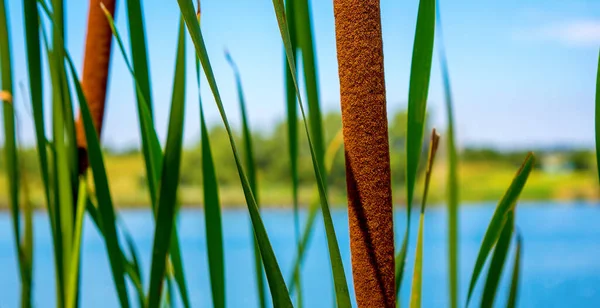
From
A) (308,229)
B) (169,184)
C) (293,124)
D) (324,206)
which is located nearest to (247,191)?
(324,206)

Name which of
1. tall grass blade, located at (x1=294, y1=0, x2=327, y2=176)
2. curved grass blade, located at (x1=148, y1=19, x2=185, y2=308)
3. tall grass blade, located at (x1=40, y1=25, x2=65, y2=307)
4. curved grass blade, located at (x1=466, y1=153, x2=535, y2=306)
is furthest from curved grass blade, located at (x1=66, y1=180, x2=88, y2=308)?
curved grass blade, located at (x1=466, y1=153, x2=535, y2=306)

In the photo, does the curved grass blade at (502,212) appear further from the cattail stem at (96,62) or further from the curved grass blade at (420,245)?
the cattail stem at (96,62)

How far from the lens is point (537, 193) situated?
21469mm

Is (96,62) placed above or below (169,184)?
above

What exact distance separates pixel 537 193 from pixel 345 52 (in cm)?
2289

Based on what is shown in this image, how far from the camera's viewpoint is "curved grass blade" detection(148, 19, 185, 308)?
1.52 feet

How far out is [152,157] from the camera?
0.53 m

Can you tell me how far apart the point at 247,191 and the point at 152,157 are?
0.77 feet

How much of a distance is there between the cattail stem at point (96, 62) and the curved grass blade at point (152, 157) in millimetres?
55

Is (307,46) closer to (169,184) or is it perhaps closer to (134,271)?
(169,184)

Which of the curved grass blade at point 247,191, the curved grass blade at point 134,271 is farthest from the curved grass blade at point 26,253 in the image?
the curved grass blade at point 247,191

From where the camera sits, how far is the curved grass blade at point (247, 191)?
12.7 inches

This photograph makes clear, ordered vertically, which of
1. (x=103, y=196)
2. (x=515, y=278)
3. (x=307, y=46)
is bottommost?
(x=515, y=278)

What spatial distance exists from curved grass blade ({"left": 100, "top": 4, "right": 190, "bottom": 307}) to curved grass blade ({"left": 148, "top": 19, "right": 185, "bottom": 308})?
3 cm
